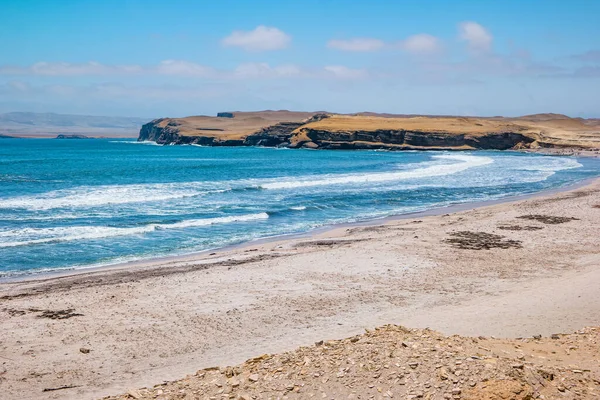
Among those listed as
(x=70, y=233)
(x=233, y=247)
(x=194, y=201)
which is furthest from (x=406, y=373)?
(x=194, y=201)

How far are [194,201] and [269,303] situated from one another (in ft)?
71.6

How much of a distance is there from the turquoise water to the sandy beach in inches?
137

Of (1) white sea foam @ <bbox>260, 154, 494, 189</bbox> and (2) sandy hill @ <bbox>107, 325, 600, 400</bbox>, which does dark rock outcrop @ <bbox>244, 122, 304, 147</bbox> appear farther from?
(2) sandy hill @ <bbox>107, 325, 600, 400</bbox>

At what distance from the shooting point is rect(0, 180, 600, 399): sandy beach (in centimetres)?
1094

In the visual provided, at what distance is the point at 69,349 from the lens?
37.7ft

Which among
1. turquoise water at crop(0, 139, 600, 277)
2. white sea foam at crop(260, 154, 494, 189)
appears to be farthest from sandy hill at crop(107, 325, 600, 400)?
white sea foam at crop(260, 154, 494, 189)

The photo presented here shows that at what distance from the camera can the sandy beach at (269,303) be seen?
1094 cm

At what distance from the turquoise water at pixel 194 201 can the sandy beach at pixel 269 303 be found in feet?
11.4

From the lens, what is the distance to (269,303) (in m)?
14.4

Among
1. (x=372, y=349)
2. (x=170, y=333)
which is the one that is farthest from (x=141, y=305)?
(x=372, y=349)

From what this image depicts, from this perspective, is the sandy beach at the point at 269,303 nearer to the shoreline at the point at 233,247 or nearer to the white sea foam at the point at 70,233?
the shoreline at the point at 233,247

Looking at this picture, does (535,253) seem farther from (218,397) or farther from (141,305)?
(218,397)

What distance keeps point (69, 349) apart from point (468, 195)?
33169mm

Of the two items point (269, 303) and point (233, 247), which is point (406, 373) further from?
point (233, 247)
